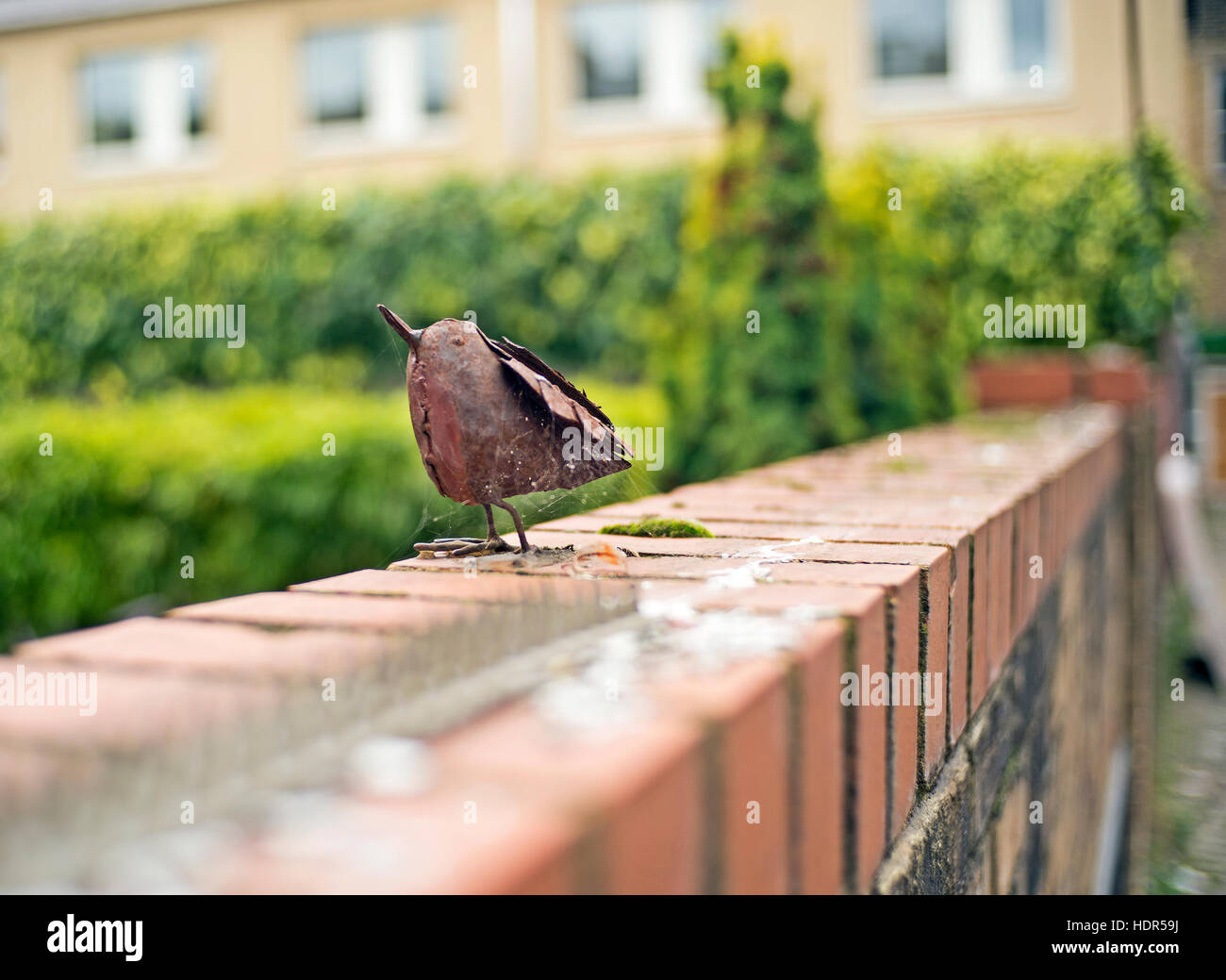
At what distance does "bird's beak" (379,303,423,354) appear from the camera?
1.40 meters

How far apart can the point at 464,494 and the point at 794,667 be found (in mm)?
706

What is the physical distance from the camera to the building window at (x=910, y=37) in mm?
13070

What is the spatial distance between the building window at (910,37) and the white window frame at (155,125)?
9.20m

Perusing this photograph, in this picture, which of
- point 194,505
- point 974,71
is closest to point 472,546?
point 194,505

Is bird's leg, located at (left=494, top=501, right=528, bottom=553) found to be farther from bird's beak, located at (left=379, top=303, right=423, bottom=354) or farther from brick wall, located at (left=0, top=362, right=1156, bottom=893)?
bird's beak, located at (left=379, top=303, right=423, bottom=354)

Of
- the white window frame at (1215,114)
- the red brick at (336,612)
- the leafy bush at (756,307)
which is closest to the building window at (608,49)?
the leafy bush at (756,307)

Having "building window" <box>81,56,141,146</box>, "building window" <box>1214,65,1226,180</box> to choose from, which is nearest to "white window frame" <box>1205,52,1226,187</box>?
"building window" <box>1214,65,1226,180</box>

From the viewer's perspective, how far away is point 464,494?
55.9 inches

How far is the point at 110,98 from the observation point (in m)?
16.4

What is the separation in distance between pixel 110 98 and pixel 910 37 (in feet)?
37.3

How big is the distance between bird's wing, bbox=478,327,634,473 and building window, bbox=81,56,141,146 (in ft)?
56.3

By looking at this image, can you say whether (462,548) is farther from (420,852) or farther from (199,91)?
(199,91)

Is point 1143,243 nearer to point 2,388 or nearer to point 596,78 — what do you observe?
point 596,78
